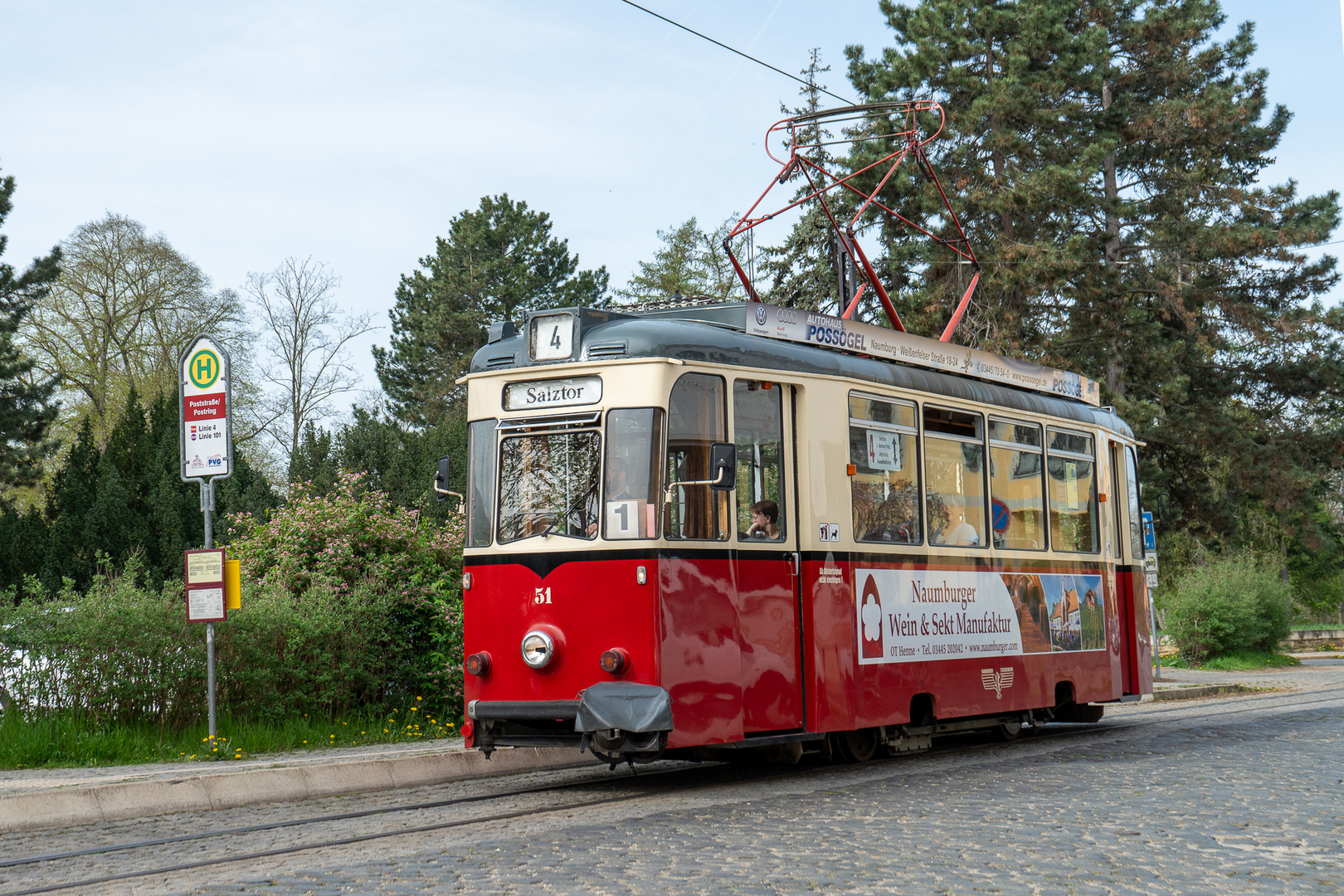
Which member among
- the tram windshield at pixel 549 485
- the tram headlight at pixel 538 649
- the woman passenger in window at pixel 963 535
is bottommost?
the tram headlight at pixel 538 649

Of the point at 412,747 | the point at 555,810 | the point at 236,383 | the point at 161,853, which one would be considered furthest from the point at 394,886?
the point at 236,383

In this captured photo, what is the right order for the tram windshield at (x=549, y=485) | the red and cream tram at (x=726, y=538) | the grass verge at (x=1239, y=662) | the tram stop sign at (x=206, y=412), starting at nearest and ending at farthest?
1. the red and cream tram at (x=726, y=538)
2. the tram windshield at (x=549, y=485)
3. the tram stop sign at (x=206, y=412)
4. the grass verge at (x=1239, y=662)

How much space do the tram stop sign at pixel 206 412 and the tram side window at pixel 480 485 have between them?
2.71 m

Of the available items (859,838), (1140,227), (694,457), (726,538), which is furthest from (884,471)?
(1140,227)

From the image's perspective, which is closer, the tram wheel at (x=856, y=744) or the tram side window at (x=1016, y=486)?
the tram wheel at (x=856, y=744)

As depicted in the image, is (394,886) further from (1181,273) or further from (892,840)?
(1181,273)

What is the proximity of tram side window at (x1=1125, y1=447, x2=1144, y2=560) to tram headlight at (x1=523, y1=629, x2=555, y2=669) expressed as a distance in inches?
318

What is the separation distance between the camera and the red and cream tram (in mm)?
9391

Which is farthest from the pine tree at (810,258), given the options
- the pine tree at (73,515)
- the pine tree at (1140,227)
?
the pine tree at (73,515)

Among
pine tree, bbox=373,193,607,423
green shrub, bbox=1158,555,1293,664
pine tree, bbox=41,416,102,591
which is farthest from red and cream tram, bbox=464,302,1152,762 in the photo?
pine tree, bbox=373,193,607,423

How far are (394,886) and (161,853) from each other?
198 cm

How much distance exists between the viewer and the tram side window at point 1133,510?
15.2 metres

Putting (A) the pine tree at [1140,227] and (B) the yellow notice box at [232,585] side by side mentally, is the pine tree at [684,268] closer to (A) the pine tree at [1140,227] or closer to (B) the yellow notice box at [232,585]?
(A) the pine tree at [1140,227]

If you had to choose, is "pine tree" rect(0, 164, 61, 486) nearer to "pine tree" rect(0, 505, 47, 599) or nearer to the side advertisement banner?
"pine tree" rect(0, 505, 47, 599)
